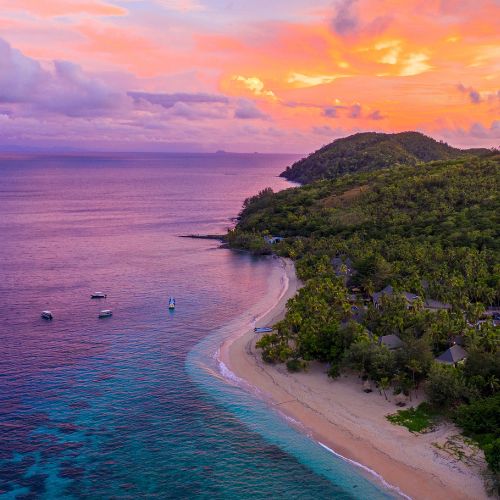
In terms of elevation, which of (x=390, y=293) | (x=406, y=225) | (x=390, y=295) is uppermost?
(x=406, y=225)

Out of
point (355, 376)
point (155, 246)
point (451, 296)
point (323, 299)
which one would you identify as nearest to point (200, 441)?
point (355, 376)

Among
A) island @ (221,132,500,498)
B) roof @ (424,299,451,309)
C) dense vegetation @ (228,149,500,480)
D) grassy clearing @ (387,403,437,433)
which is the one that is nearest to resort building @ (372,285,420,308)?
island @ (221,132,500,498)

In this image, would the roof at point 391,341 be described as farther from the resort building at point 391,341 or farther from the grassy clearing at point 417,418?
the grassy clearing at point 417,418

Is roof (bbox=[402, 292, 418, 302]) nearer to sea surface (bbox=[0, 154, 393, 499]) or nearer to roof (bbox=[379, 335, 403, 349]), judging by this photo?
roof (bbox=[379, 335, 403, 349])

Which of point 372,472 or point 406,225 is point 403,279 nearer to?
point 406,225

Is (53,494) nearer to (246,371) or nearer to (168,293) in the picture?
(246,371)

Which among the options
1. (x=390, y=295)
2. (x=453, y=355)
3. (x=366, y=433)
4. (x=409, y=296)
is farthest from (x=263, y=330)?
(x=366, y=433)

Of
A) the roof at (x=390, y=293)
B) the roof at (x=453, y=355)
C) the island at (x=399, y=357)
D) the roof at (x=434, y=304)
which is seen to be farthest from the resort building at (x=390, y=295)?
the roof at (x=453, y=355)
